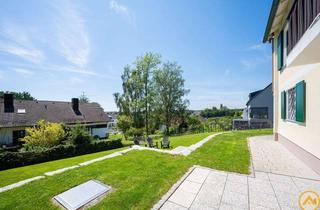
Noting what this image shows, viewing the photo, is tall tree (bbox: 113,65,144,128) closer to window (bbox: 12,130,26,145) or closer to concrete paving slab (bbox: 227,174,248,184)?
window (bbox: 12,130,26,145)

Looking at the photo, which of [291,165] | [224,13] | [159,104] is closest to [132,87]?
[159,104]

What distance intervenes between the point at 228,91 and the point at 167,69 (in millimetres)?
10667

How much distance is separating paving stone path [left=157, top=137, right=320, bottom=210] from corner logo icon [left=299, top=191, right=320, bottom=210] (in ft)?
0.29

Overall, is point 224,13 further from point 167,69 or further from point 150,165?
point 167,69

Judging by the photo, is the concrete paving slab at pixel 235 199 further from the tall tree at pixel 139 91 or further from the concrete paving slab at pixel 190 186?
the tall tree at pixel 139 91

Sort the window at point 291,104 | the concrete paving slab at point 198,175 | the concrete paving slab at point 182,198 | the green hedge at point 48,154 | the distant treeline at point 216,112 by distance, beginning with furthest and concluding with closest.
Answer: the distant treeline at point 216,112
the green hedge at point 48,154
the window at point 291,104
the concrete paving slab at point 198,175
the concrete paving slab at point 182,198

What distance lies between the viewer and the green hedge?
386 inches

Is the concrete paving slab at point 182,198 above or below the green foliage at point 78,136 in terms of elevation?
above

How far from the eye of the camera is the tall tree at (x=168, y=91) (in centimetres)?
2505

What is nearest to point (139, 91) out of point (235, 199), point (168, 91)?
point (168, 91)

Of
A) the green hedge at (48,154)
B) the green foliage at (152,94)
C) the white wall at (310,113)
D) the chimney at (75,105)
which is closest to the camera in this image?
the white wall at (310,113)

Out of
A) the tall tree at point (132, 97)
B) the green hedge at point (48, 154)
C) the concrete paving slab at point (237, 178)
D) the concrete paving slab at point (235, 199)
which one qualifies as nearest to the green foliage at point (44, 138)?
the green hedge at point (48, 154)

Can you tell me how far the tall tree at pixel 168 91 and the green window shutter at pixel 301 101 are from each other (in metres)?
20.2

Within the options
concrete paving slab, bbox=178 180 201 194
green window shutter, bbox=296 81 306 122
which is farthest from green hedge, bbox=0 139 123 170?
green window shutter, bbox=296 81 306 122
